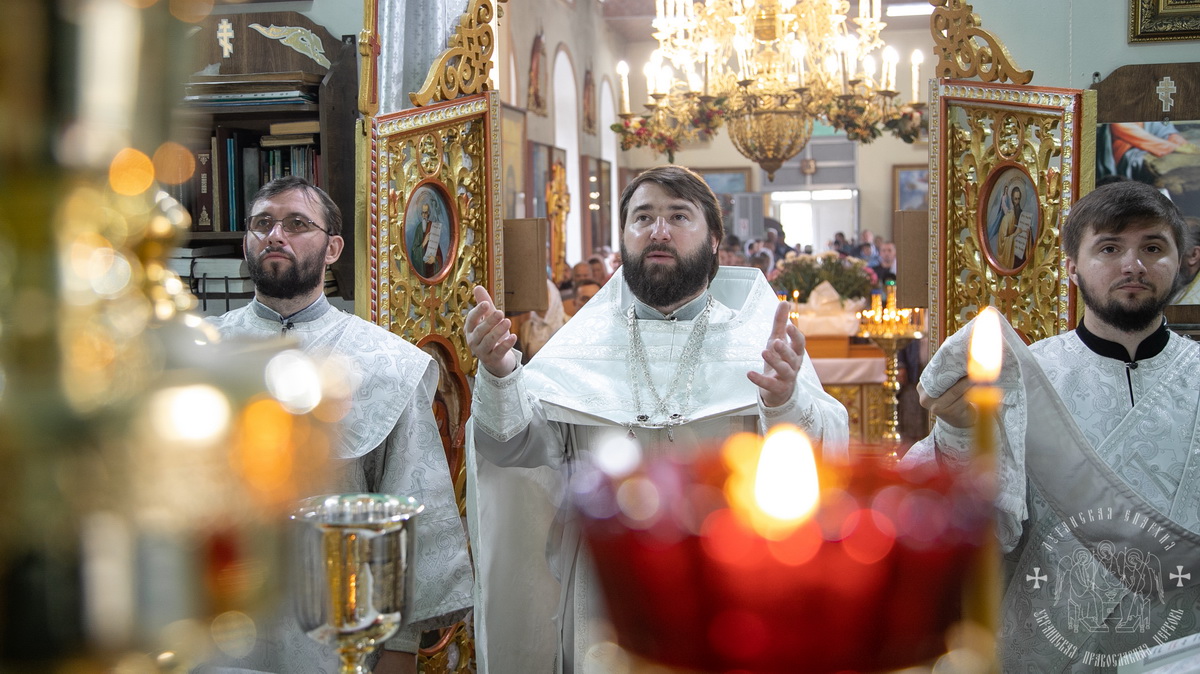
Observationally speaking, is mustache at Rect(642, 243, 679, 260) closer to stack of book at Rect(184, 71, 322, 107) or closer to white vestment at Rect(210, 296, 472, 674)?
white vestment at Rect(210, 296, 472, 674)

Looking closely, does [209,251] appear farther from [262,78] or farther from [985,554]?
[985,554]

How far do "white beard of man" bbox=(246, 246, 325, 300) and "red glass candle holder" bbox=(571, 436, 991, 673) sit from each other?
8.44ft

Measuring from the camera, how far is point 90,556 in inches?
14.8

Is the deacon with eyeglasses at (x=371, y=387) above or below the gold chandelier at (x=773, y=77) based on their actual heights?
below

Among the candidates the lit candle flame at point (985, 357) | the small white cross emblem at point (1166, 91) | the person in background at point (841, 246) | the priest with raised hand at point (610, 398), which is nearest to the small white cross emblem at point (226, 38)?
the priest with raised hand at point (610, 398)

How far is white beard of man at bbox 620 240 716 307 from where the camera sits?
→ 300cm

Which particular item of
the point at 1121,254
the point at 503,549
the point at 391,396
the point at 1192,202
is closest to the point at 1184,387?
the point at 1121,254

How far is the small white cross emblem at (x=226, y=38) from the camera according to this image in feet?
13.7

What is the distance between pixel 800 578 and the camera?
1.57 feet

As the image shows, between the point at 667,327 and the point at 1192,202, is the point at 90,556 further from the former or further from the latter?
the point at 1192,202

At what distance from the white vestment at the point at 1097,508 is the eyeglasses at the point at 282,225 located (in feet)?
5.60

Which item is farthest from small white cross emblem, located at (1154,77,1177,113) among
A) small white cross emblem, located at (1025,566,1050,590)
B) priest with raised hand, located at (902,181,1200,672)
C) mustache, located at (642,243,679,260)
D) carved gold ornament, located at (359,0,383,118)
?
carved gold ornament, located at (359,0,383,118)

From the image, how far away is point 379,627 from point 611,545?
263mm

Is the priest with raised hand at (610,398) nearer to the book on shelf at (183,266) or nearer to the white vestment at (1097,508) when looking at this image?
the white vestment at (1097,508)
